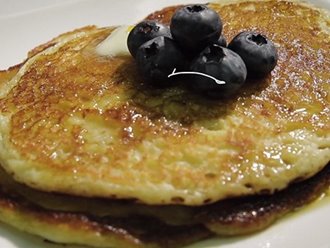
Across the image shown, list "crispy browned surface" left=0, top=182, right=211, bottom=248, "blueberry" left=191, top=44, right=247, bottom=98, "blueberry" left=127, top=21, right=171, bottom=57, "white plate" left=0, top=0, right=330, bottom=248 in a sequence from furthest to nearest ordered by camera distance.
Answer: "white plate" left=0, top=0, right=330, bottom=248
"blueberry" left=127, top=21, right=171, bottom=57
"blueberry" left=191, top=44, right=247, bottom=98
"crispy browned surface" left=0, top=182, right=211, bottom=248

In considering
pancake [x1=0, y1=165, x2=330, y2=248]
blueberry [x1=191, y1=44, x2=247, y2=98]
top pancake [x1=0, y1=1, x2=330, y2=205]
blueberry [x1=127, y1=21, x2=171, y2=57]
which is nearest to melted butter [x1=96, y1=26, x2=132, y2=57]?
top pancake [x1=0, y1=1, x2=330, y2=205]

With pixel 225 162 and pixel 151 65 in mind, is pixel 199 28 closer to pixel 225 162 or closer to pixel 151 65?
pixel 151 65

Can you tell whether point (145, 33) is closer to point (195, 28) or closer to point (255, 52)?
point (195, 28)

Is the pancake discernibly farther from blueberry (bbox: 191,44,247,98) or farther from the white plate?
the white plate

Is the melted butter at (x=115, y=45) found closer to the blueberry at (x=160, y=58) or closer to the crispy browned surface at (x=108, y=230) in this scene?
the blueberry at (x=160, y=58)

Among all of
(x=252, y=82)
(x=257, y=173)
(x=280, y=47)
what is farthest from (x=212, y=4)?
(x=257, y=173)

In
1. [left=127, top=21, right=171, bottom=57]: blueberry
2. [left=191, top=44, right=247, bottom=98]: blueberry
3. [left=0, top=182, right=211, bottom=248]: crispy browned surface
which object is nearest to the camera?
[left=0, top=182, right=211, bottom=248]: crispy browned surface

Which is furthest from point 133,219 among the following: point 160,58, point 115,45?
point 115,45
